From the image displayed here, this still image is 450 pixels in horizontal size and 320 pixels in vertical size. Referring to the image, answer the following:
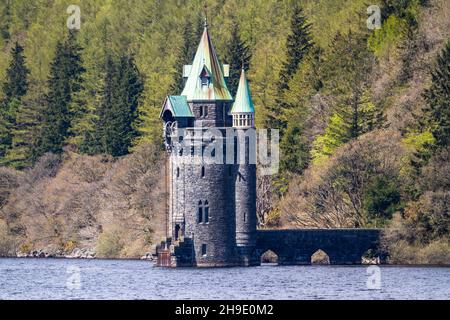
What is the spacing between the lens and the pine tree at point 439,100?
125250 mm

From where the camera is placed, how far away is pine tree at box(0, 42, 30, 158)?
15800cm

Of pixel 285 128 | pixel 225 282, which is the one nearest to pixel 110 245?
pixel 285 128

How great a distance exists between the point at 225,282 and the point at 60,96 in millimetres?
55219

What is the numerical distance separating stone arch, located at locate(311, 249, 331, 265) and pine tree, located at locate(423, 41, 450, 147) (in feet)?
33.0

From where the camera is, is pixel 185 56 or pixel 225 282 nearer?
pixel 225 282

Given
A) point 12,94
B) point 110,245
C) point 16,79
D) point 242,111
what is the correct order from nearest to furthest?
point 242,111 < point 110,245 < point 12,94 < point 16,79

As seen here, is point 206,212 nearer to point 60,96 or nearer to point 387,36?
point 387,36

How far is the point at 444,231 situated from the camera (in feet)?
386

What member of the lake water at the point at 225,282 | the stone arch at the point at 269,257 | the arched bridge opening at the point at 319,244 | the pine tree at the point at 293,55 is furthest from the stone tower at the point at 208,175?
the pine tree at the point at 293,55

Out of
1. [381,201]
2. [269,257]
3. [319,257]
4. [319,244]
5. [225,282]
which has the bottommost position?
[225,282]

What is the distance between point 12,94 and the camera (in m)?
164

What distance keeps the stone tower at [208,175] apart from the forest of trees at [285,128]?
26.8ft
